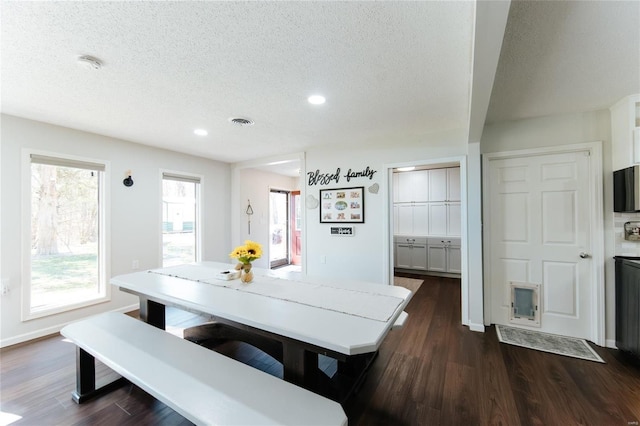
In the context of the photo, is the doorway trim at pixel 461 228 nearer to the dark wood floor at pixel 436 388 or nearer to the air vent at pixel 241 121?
the dark wood floor at pixel 436 388

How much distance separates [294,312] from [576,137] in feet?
10.5

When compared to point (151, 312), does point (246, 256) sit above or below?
above

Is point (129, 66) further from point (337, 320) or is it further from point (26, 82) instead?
point (337, 320)

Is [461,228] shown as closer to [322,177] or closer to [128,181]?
[322,177]

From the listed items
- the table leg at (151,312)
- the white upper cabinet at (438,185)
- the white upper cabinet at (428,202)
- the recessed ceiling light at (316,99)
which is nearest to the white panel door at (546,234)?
the recessed ceiling light at (316,99)

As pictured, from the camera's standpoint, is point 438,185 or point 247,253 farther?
point 438,185

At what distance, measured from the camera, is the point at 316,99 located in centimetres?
229

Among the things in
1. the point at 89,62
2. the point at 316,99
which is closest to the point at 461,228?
the point at 316,99

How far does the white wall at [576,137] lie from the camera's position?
2484mm

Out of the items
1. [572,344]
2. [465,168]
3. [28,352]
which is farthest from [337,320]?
[28,352]

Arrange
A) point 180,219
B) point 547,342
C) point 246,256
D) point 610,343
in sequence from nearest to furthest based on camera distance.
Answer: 1. point 246,256
2. point 610,343
3. point 547,342
4. point 180,219

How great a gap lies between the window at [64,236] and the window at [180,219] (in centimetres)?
82

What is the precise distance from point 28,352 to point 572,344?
522 centimetres

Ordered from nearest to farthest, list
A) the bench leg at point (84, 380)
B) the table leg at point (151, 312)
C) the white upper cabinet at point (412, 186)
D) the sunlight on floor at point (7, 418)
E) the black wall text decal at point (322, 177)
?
the sunlight on floor at point (7, 418), the bench leg at point (84, 380), the table leg at point (151, 312), the black wall text decal at point (322, 177), the white upper cabinet at point (412, 186)
